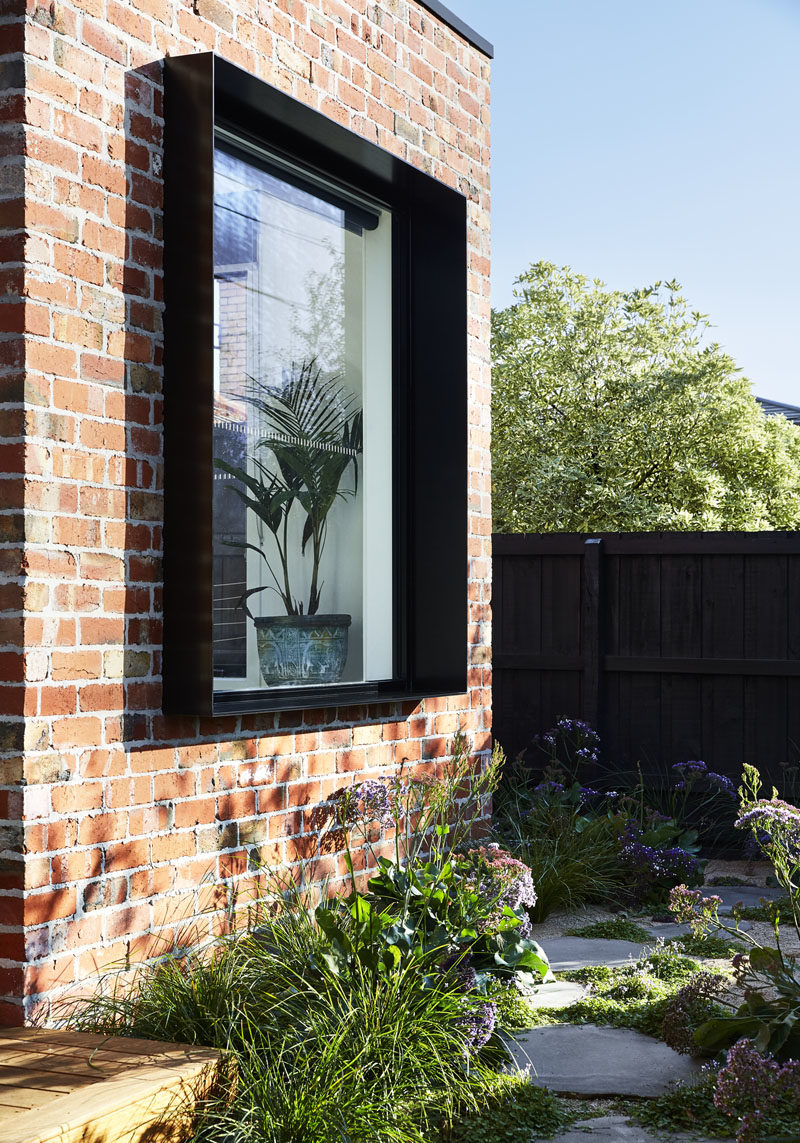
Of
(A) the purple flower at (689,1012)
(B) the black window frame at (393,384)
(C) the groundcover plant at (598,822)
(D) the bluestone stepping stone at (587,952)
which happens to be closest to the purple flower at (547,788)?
(C) the groundcover plant at (598,822)

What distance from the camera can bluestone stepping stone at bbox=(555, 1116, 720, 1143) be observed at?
9.28 ft

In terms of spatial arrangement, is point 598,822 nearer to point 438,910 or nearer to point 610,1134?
point 438,910

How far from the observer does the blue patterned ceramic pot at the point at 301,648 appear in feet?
13.0

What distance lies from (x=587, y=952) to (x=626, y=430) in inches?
509

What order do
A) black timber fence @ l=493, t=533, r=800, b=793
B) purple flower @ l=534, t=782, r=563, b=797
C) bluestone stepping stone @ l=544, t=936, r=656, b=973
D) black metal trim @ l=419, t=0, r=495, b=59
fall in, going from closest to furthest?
bluestone stepping stone @ l=544, t=936, r=656, b=973
black metal trim @ l=419, t=0, r=495, b=59
purple flower @ l=534, t=782, r=563, b=797
black timber fence @ l=493, t=533, r=800, b=793

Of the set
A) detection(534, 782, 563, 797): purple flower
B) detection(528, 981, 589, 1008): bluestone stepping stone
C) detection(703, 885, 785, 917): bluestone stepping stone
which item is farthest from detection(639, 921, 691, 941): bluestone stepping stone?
detection(534, 782, 563, 797): purple flower

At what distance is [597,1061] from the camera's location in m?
3.35

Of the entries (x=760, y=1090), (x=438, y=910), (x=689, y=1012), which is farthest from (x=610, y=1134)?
(x=438, y=910)

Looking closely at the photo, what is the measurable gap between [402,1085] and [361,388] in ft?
8.58

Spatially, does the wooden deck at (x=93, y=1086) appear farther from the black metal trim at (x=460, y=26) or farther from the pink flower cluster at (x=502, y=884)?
the black metal trim at (x=460, y=26)

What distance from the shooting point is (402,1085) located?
2.77m

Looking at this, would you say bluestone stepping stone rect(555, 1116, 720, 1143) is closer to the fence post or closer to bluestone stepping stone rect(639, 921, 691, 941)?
bluestone stepping stone rect(639, 921, 691, 941)

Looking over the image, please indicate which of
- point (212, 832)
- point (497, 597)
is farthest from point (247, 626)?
point (497, 597)

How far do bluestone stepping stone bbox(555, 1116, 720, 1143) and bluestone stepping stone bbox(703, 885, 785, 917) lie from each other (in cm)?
274
